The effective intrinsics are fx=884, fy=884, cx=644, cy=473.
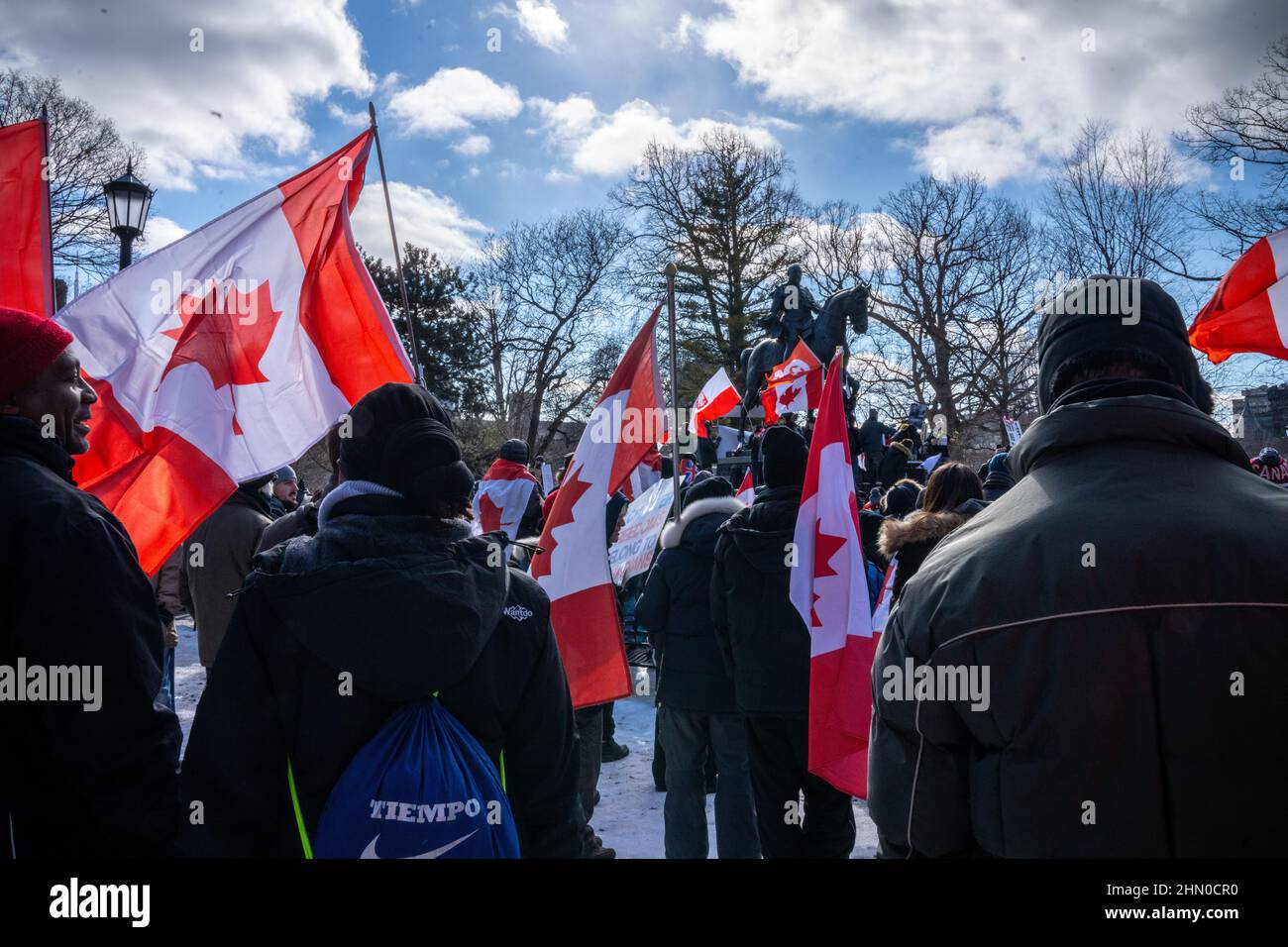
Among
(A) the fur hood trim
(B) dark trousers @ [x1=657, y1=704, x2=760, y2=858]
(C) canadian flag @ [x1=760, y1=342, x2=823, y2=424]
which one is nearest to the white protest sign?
(A) the fur hood trim

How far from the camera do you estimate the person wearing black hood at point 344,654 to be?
5.57ft

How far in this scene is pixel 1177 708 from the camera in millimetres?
1308

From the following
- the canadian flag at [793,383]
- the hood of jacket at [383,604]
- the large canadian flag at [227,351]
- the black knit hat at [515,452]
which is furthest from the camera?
the canadian flag at [793,383]

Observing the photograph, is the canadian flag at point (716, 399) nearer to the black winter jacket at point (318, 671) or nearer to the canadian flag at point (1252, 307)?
the canadian flag at point (1252, 307)

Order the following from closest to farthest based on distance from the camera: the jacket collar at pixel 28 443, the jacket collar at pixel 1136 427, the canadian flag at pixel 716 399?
the jacket collar at pixel 1136 427 < the jacket collar at pixel 28 443 < the canadian flag at pixel 716 399

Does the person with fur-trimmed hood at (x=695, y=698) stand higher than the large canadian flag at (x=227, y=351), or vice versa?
the large canadian flag at (x=227, y=351)

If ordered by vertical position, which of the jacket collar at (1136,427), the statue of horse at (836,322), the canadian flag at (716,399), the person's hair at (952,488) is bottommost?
the jacket collar at (1136,427)

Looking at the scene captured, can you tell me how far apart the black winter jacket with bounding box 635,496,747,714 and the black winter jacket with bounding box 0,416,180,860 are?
2667 mm

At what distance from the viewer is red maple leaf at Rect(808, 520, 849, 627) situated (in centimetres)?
382

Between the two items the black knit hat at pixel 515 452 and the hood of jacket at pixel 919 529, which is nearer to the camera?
the hood of jacket at pixel 919 529

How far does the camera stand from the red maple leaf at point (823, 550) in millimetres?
3818

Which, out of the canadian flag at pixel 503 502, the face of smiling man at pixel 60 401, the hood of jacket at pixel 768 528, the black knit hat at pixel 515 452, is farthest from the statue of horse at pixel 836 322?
the face of smiling man at pixel 60 401
